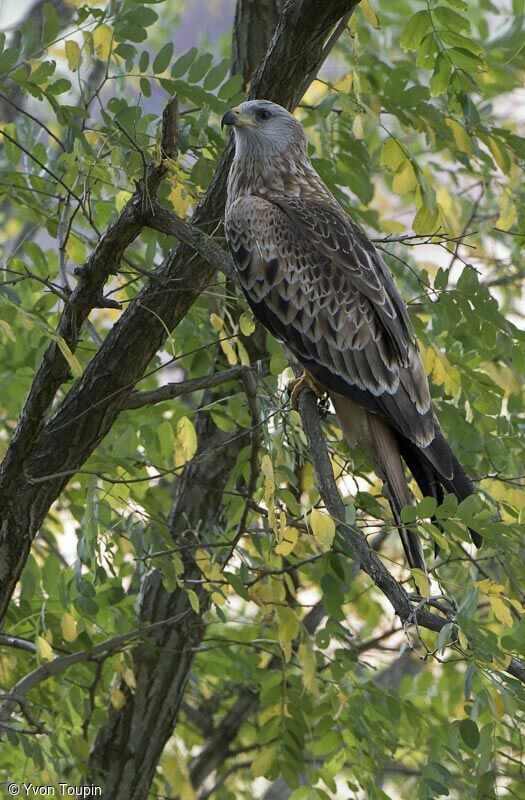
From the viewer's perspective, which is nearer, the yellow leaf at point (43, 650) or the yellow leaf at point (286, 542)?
the yellow leaf at point (286, 542)

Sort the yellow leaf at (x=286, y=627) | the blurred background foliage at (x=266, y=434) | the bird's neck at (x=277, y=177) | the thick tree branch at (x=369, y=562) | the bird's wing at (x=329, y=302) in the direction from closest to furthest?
the thick tree branch at (x=369, y=562) → the blurred background foliage at (x=266, y=434) → the yellow leaf at (x=286, y=627) → the bird's wing at (x=329, y=302) → the bird's neck at (x=277, y=177)

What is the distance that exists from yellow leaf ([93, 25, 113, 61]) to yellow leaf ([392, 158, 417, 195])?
3.67 ft

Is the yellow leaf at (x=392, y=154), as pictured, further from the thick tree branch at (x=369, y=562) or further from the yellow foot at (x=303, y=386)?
the thick tree branch at (x=369, y=562)

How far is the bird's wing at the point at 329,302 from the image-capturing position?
4.25 meters

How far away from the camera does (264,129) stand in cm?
436

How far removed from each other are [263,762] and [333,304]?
6.18 ft

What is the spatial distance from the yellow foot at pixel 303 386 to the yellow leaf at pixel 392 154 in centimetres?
92

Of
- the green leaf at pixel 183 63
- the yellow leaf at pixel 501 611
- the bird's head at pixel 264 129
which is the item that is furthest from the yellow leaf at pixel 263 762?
the green leaf at pixel 183 63

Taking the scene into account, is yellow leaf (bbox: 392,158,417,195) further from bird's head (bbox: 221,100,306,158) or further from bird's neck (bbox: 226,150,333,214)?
bird's neck (bbox: 226,150,333,214)

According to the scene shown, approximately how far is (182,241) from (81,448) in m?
0.85

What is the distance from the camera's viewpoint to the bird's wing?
425 centimetres

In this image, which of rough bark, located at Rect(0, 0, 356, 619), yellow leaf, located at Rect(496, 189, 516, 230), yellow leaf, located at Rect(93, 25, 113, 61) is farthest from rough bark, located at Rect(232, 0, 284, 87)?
yellow leaf, located at Rect(496, 189, 516, 230)

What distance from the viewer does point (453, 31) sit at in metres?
3.88

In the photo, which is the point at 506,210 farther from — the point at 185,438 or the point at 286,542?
the point at 286,542
